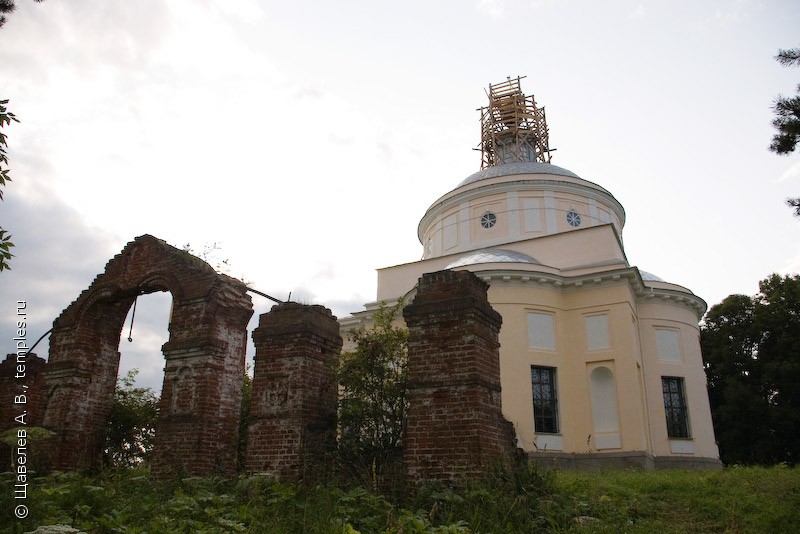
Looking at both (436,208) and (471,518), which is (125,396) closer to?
(471,518)

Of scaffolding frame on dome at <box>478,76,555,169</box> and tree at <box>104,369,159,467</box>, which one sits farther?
scaffolding frame on dome at <box>478,76,555,169</box>

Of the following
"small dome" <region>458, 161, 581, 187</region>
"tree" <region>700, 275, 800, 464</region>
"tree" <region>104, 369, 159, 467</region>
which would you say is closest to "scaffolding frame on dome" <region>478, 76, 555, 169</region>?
"small dome" <region>458, 161, 581, 187</region>

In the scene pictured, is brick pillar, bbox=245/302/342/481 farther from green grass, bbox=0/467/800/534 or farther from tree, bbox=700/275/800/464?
tree, bbox=700/275/800/464

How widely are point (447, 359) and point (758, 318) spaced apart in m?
25.2

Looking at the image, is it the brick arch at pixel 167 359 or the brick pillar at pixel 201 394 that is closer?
the brick pillar at pixel 201 394

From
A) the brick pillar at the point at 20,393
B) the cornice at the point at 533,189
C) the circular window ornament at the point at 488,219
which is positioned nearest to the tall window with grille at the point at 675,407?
the cornice at the point at 533,189

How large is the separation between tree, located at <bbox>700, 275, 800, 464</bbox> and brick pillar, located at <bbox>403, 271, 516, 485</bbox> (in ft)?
69.0

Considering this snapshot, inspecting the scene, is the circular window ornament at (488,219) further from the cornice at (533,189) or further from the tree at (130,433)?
the tree at (130,433)

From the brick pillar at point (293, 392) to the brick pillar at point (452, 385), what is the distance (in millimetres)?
1579

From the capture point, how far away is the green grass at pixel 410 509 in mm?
5973

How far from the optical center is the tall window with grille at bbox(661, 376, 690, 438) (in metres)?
19.2

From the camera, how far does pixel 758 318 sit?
89.9 feet

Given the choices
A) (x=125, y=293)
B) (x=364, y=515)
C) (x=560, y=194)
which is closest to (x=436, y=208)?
(x=560, y=194)

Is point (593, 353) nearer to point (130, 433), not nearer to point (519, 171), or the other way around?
point (519, 171)
